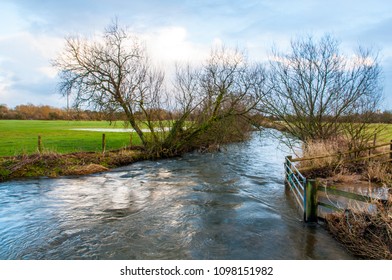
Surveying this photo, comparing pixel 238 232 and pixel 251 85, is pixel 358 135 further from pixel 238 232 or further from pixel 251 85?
pixel 238 232

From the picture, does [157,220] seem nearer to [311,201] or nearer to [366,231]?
[311,201]

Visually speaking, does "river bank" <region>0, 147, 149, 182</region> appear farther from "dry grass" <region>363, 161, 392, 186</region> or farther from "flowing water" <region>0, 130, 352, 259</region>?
"dry grass" <region>363, 161, 392, 186</region>

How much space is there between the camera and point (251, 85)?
21.8 m

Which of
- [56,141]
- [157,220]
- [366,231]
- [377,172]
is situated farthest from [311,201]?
[56,141]

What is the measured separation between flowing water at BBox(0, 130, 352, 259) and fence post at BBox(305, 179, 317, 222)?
14.2 inches

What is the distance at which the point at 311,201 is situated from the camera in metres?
7.91

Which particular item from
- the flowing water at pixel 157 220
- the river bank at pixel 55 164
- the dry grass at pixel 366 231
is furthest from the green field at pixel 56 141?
the dry grass at pixel 366 231

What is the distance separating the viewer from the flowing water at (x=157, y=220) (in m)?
6.55

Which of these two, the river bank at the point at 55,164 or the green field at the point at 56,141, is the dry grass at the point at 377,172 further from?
the green field at the point at 56,141

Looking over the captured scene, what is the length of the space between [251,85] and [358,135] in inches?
333

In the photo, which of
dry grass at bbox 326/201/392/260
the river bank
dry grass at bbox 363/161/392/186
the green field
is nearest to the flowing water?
dry grass at bbox 326/201/392/260

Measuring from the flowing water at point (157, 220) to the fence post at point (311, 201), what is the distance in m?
0.36

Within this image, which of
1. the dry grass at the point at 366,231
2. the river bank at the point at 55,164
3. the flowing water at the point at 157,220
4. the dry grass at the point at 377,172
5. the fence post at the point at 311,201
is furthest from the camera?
the river bank at the point at 55,164

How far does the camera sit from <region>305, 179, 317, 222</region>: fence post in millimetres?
7684
